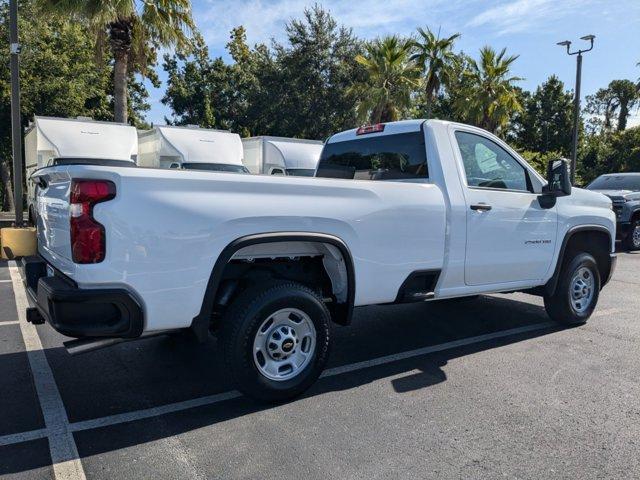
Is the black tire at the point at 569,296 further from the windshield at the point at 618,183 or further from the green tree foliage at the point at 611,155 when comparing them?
the green tree foliage at the point at 611,155

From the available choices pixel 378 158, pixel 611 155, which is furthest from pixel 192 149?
pixel 611 155

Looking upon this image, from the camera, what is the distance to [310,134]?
28797 millimetres

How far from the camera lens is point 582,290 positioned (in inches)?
232

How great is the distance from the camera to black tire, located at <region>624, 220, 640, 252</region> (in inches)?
499

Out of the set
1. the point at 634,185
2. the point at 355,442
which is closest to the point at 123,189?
the point at 355,442

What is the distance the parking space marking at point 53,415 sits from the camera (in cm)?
291

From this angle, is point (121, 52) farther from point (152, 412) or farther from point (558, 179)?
point (152, 412)

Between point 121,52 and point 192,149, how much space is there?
5.40 metres

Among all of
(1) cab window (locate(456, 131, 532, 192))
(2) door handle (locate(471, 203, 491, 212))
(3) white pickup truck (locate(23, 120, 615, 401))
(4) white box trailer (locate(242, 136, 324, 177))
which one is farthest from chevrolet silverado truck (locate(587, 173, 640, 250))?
(2) door handle (locate(471, 203, 491, 212))

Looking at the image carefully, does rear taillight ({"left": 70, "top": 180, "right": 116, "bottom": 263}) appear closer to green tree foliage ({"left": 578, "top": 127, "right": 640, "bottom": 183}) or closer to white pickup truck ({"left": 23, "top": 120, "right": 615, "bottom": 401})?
white pickup truck ({"left": 23, "top": 120, "right": 615, "bottom": 401})

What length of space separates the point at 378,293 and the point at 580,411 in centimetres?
161

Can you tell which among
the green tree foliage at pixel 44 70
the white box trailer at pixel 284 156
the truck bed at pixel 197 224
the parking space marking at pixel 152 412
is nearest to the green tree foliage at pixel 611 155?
the white box trailer at pixel 284 156

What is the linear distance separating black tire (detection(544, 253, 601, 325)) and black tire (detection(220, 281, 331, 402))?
3.06m

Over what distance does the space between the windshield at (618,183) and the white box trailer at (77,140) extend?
11624 millimetres
